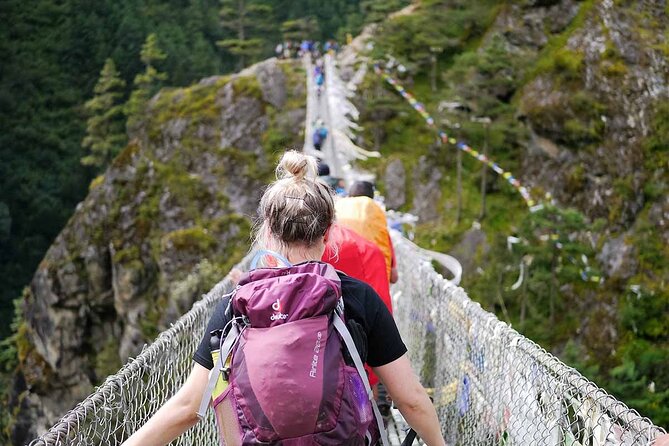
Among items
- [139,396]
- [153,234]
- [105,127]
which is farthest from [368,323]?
[105,127]

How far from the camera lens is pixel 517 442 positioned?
76.4 inches

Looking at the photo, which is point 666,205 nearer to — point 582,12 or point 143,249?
point 582,12

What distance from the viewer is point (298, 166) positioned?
1.48m

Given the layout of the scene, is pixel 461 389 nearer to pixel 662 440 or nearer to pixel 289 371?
pixel 662 440

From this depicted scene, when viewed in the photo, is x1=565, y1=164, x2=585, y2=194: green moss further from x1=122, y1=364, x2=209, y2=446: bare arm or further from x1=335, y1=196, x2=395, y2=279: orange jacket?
x1=122, y1=364, x2=209, y2=446: bare arm

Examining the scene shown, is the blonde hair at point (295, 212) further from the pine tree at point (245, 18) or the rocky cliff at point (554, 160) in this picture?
the pine tree at point (245, 18)

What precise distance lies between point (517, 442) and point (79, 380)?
816 inches

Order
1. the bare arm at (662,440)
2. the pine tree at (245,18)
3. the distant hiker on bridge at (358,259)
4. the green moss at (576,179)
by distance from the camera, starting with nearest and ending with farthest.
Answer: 1. the bare arm at (662,440)
2. the distant hiker on bridge at (358,259)
3. the green moss at (576,179)
4. the pine tree at (245,18)

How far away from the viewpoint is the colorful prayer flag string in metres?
15.0

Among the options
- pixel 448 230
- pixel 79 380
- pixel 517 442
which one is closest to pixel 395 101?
pixel 448 230

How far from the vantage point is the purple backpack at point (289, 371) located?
1188 mm

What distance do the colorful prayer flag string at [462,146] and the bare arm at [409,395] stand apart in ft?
45.2

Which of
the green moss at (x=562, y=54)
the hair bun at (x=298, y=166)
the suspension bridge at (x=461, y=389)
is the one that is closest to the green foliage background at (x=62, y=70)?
the green moss at (x=562, y=54)

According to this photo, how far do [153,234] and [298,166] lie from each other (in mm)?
18062
